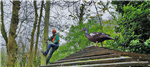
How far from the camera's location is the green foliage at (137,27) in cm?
636

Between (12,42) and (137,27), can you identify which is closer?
(12,42)

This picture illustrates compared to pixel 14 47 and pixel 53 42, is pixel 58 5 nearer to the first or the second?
pixel 53 42

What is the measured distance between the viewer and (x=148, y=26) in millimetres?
6656

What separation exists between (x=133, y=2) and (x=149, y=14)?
1.25m

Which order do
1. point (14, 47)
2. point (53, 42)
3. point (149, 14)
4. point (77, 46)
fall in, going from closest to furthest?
point (14, 47), point (53, 42), point (149, 14), point (77, 46)

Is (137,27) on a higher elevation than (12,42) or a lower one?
→ higher

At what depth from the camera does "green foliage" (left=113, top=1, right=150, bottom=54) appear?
6355mm

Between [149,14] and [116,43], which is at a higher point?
[149,14]

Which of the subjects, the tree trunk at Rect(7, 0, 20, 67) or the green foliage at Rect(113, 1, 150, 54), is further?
the green foliage at Rect(113, 1, 150, 54)

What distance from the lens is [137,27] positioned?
21.9ft

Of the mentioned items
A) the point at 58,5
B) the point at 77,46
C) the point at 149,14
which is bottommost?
the point at 77,46

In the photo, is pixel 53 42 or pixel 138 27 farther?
pixel 138 27

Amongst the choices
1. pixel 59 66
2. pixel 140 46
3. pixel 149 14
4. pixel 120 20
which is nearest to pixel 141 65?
pixel 59 66

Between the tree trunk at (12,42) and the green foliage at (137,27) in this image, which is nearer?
the tree trunk at (12,42)
